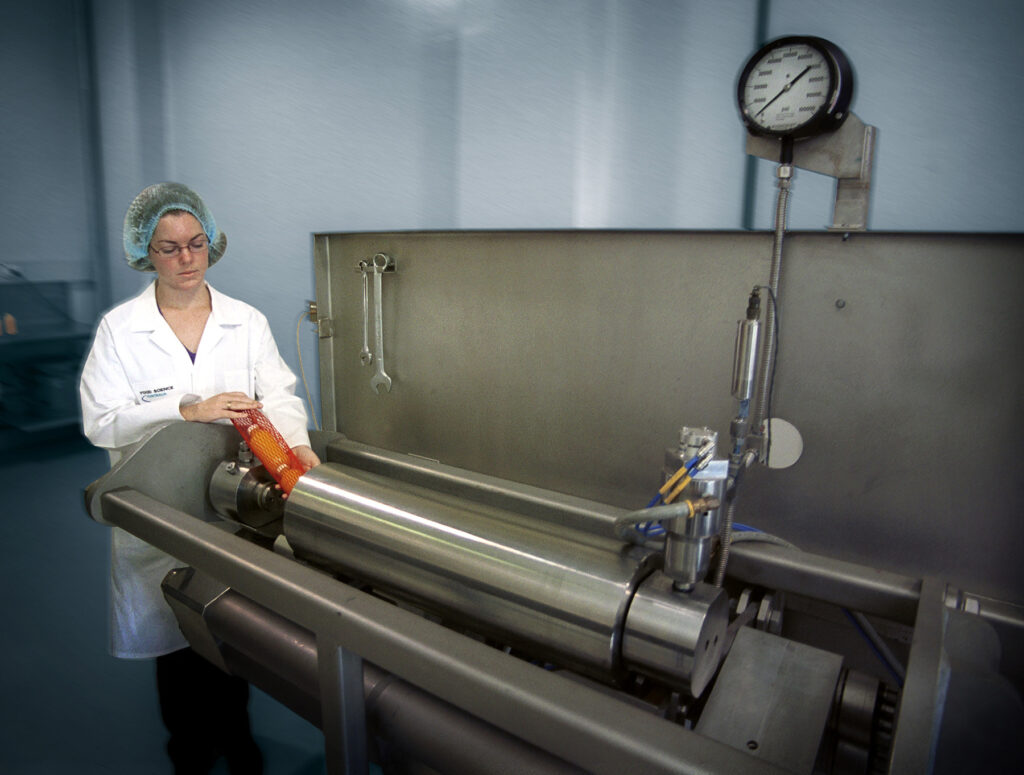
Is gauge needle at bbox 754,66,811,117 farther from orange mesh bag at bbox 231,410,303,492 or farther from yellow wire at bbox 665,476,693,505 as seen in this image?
orange mesh bag at bbox 231,410,303,492

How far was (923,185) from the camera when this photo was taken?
3.17 ft

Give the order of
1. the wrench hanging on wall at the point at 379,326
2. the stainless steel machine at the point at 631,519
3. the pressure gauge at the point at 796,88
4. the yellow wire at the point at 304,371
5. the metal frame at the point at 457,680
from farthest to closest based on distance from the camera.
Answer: the yellow wire at the point at 304,371 < the wrench hanging on wall at the point at 379,326 < the pressure gauge at the point at 796,88 < the stainless steel machine at the point at 631,519 < the metal frame at the point at 457,680

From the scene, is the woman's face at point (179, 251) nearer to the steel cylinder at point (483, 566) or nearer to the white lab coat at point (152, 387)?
the white lab coat at point (152, 387)

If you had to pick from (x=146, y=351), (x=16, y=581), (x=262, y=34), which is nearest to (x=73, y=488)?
(x=16, y=581)

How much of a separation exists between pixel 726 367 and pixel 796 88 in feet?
1.62

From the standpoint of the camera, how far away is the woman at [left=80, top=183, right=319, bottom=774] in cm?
108

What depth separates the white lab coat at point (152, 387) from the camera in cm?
108

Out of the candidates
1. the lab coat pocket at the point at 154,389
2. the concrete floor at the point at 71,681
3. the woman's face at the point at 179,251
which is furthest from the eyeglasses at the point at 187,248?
the concrete floor at the point at 71,681

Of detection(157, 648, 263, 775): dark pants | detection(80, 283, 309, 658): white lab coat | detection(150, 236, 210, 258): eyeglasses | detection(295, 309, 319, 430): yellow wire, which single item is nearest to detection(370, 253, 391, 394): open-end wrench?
detection(295, 309, 319, 430): yellow wire

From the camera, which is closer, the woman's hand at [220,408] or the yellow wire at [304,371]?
the woman's hand at [220,408]

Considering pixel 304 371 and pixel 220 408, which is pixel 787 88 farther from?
pixel 304 371

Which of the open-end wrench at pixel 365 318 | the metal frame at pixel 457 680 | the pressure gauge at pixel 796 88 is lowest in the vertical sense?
the metal frame at pixel 457 680

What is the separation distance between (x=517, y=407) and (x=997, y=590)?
3.11 ft

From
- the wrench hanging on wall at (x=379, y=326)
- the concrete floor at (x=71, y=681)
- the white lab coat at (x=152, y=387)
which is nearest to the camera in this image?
the white lab coat at (x=152, y=387)
